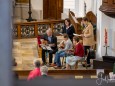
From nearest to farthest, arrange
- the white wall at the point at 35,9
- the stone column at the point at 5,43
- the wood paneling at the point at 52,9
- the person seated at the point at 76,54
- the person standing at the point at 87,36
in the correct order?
1. the stone column at the point at 5,43
2. the person seated at the point at 76,54
3. the person standing at the point at 87,36
4. the white wall at the point at 35,9
5. the wood paneling at the point at 52,9

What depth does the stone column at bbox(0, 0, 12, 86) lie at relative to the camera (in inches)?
11.9

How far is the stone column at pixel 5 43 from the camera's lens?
0.99ft

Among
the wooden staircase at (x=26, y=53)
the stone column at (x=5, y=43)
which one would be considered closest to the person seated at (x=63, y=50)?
Answer: the wooden staircase at (x=26, y=53)

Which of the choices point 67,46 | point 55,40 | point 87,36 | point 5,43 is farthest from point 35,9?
point 5,43

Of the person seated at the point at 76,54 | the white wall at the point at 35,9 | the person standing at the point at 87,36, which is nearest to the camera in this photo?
the person seated at the point at 76,54

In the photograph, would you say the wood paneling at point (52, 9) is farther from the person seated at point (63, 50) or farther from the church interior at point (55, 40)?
the person seated at point (63, 50)

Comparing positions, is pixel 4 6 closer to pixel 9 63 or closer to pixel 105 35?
pixel 9 63

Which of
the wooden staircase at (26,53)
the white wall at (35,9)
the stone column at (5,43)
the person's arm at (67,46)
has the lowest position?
the wooden staircase at (26,53)

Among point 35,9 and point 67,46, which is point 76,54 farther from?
point 35,9

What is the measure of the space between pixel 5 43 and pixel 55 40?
735 cm

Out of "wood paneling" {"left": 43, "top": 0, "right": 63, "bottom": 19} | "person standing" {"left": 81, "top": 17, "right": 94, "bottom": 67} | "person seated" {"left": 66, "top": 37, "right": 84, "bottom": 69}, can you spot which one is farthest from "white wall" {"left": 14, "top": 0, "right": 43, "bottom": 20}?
"person seated" {"left": 66, "top": 37, "right": 84, "bottom": 69}

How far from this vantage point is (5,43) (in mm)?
305

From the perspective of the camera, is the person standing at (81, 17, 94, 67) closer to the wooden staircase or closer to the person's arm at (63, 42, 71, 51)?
the person's arm at (63, 42, 71, 51)

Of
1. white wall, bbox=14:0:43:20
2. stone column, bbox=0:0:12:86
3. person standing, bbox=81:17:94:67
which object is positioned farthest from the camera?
white wall, bbox=14:0:43:20
